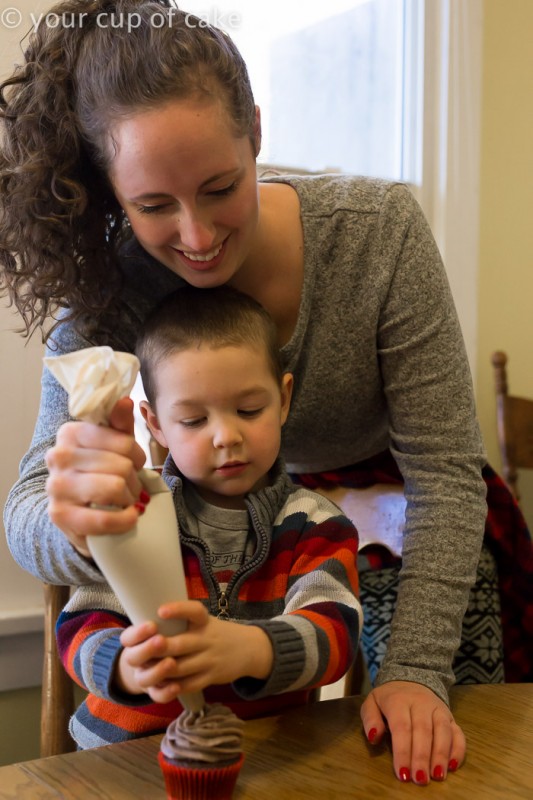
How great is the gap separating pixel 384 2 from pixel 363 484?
1454mm

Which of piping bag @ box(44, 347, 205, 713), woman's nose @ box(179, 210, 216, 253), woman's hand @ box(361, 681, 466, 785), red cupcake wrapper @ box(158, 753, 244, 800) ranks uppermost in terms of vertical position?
woman's nose @ box(179, 210, 216, 253)

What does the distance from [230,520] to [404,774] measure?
1.15 feet

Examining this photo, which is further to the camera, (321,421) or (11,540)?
(321,421)

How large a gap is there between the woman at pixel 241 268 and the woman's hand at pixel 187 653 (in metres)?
0.16

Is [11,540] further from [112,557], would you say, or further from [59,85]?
[59,85]

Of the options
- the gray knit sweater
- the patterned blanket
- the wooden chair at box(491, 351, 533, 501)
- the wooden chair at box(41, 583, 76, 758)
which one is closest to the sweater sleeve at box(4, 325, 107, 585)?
the gray knit sweater

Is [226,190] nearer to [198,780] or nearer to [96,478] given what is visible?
[96,478]

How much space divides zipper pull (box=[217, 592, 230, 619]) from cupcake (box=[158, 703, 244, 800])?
0.26 metres

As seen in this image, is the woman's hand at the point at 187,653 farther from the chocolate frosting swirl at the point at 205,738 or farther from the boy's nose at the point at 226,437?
the boy's nose at the point at 226,437

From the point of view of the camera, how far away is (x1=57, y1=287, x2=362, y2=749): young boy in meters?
0.93

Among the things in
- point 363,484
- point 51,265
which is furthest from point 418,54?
point 51,265

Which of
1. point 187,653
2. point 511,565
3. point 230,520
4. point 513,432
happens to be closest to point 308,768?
point 187,653

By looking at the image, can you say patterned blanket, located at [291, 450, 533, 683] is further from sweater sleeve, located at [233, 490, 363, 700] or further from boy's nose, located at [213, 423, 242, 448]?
boy's nose, located at [213, 423, 242, 448]

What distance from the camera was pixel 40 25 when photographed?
45.4 inches
